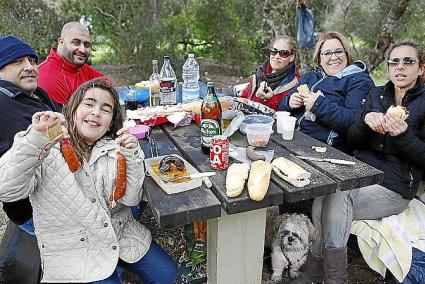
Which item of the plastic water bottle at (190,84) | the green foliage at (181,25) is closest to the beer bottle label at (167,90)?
the plastic water bottle at (190,84)

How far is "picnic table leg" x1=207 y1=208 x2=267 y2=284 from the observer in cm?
202

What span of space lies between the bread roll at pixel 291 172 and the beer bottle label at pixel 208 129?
0.38 metres

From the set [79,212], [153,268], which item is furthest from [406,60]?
[79,212]

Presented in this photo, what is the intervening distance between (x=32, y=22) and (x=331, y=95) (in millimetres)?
7532

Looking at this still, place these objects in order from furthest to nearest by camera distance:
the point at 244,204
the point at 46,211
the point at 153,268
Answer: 1. the point at 153,268
2. the point at 46,211
3. the point at 244,204

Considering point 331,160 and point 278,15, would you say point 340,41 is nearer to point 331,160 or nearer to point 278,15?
point 331,160

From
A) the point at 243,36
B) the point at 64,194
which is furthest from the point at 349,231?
the point at 243,36

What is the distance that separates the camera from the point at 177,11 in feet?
31.7

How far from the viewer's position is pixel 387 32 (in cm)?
640

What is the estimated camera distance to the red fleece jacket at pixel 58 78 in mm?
3334

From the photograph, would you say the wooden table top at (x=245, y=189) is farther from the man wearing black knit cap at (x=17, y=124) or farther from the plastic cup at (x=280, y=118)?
the man wearing black knit cap at (x=17, y=124)

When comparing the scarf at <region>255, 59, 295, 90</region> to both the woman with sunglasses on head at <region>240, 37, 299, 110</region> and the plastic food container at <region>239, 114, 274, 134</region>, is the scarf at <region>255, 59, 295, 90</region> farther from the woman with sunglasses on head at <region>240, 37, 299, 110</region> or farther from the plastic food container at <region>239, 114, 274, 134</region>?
the plastic food container at <region>239, 114, 274, 134</region>

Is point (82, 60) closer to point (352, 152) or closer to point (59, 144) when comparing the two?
point (59, 144)

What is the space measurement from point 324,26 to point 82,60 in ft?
25.4
